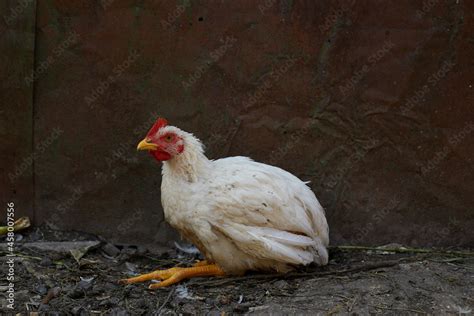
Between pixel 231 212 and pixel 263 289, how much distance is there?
0.59 m

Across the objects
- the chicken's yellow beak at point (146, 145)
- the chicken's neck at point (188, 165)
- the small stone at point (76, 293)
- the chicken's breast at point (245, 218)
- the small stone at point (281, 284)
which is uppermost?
the chicken's yellow beak at point (146, 145)

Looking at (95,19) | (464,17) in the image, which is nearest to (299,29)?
(464,17)

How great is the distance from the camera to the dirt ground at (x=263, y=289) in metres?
4.16

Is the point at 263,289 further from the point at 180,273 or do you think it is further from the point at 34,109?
the point at 34,109

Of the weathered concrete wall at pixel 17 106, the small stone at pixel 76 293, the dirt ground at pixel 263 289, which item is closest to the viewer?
the dirt ground at pixel 263 289

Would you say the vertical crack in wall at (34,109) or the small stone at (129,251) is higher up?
the vertical crack in wall at (34,109)

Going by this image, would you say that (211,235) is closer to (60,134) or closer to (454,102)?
(60,134)

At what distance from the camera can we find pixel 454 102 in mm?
5281

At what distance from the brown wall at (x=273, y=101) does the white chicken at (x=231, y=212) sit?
0.68 metres

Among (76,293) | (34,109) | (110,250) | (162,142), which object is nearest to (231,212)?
(162,142)

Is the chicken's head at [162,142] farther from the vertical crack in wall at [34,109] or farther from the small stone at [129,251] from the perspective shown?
the vertical crack in wall at [34,109]

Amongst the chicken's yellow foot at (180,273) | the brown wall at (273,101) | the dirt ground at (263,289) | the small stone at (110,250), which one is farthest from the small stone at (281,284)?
the small stone at (110,250)

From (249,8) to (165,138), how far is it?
Result: 1.36 metres

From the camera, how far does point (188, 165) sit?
188 inches
